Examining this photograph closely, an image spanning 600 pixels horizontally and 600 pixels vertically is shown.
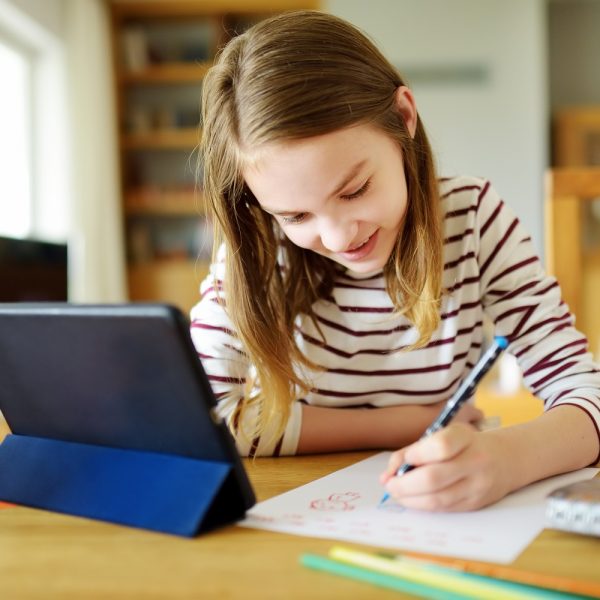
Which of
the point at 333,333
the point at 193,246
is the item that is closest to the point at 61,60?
the point at 193,246

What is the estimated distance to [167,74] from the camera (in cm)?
455

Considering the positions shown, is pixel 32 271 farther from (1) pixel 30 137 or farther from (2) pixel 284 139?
(1) pixel 30 137

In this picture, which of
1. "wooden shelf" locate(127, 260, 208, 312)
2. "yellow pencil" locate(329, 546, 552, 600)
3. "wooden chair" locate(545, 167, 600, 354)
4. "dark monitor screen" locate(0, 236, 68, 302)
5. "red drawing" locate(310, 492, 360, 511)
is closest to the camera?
"yellow pencil" locate(329, 546, 552, 600)

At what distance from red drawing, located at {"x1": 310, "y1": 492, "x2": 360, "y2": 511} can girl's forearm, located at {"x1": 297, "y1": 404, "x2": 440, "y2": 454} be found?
8.1 inches

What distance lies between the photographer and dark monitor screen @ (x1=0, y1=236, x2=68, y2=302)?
1498 mm

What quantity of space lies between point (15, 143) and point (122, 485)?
11.9 feet

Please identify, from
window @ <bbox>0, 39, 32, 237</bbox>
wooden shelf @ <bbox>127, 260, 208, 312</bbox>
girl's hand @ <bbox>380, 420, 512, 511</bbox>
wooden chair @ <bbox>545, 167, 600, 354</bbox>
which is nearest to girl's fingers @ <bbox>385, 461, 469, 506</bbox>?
girl's hand @ <bbox>380, 420, 512, 511</bbox>

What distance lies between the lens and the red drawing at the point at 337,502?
0.67 m

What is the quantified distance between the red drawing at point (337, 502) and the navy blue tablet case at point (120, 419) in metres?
0.07

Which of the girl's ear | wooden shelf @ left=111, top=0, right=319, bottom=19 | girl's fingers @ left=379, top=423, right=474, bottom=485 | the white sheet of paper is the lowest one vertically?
the white sheet of paper

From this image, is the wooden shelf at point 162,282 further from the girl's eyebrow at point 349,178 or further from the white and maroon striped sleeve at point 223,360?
the girl's eyebrow at point 349,178

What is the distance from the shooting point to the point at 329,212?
0.80m

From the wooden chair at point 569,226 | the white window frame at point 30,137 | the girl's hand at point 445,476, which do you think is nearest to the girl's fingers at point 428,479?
the girl's hand at point 445,476

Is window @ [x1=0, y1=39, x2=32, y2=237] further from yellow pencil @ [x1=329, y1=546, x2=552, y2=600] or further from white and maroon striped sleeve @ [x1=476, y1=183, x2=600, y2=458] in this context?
yellow pencil @ [x1=329, y1=546, x2=552, y2=600]
